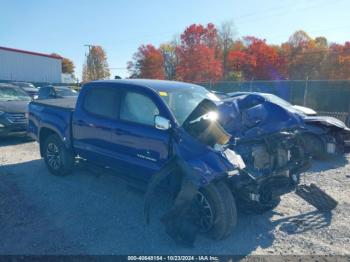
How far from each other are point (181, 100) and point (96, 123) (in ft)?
4.96

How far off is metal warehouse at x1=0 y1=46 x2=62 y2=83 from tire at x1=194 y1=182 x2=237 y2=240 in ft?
159

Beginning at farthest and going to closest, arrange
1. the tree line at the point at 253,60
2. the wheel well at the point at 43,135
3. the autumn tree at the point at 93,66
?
the autumn tree at the point at 93,66, the tree line at the point at 253,60, the wheel well at the point at 43,135

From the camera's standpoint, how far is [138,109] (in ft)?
14.0

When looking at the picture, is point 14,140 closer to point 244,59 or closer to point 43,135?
point 43,135

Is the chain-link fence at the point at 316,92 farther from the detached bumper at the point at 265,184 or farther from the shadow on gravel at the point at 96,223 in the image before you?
the shadow on gravel at the point at 96,223

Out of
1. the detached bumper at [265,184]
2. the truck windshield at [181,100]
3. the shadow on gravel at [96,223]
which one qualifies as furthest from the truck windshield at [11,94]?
the detached bumper at [265,184]

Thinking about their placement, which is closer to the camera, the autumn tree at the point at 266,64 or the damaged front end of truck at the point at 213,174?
the damaged front end of truck at the point at 213,174

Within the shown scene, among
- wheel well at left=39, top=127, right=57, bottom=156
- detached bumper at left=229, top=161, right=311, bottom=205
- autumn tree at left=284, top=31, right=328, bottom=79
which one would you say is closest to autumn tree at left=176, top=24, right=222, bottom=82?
autumn tree at left=284, top=31, right=328, bottom=79

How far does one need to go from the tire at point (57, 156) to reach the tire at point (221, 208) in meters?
3.21

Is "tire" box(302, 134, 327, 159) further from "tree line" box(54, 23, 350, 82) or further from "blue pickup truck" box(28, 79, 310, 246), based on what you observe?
"tree line" box(54, 23, 350, 82)

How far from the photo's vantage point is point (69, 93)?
51.4 ft

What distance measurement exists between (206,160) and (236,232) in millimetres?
1194

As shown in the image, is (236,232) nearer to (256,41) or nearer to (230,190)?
(230,190)

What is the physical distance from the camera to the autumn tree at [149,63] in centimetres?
5512
